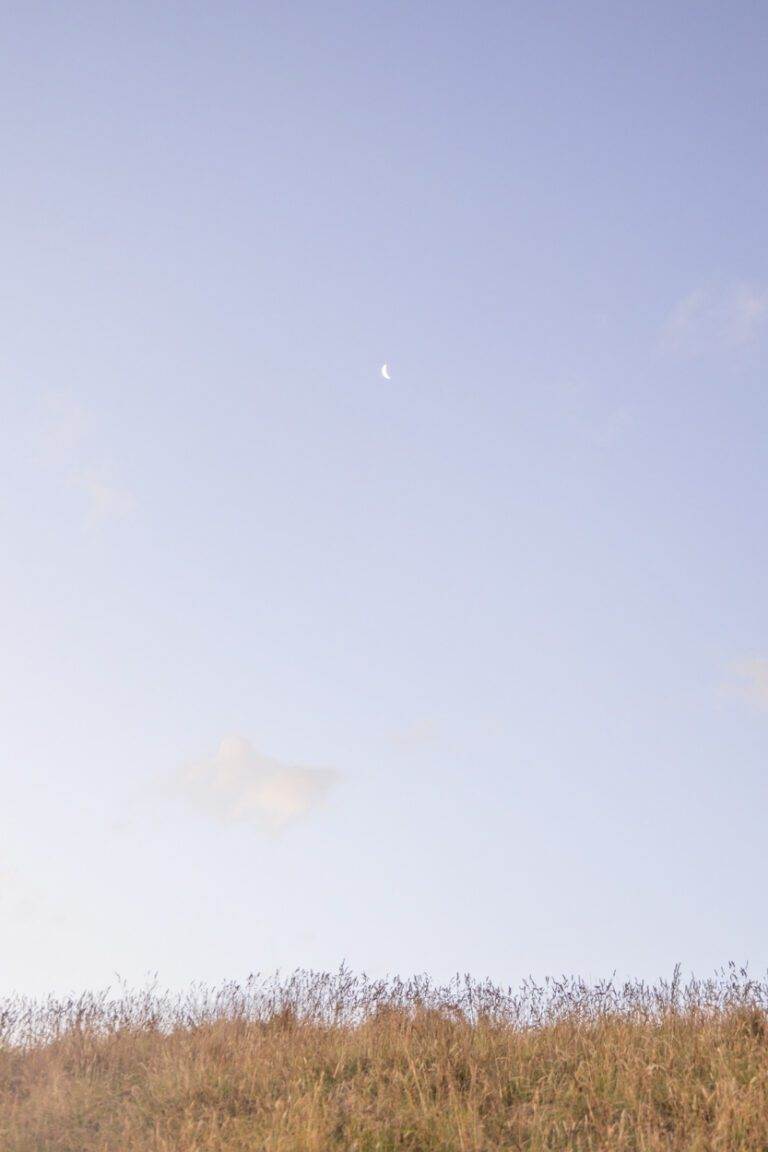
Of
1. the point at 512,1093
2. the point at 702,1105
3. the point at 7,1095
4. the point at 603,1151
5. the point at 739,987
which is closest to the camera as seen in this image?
the point at 603,1151

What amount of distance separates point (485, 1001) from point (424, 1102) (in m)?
3.37

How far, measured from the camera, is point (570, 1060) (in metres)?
8.73

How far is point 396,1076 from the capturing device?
27.2 feet

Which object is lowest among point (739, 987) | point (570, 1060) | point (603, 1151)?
point (603, 1151)

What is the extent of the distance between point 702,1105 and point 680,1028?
6.93 feet

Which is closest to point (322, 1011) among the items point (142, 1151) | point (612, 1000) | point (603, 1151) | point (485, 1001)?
point (485, 1001)

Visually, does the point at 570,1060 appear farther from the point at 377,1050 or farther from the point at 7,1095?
the point at 7,1095

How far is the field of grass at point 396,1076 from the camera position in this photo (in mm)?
7211

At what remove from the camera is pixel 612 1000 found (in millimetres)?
10773

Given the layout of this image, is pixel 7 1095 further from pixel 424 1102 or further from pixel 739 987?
pixel 739 987

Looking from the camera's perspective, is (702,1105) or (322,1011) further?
(322,1011)

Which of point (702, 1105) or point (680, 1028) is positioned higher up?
point (680, 1028)

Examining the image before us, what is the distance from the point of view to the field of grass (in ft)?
A: 23.7

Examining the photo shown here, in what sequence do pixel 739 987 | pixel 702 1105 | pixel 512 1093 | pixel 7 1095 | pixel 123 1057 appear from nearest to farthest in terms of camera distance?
pixel 702 1105, pixel 512 1093, pixel 7 1095, pixel 123 1057, pixel 739 987
